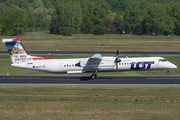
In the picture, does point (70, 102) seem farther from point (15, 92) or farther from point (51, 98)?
point (15, 92)

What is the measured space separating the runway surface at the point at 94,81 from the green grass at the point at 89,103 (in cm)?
222

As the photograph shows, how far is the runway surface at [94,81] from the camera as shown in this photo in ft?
109

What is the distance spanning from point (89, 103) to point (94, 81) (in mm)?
11789

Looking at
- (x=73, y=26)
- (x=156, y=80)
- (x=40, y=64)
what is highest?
(x=73, y=26)

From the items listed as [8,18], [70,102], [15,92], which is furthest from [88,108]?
[8,18]

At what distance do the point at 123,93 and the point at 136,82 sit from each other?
6456 millimetres

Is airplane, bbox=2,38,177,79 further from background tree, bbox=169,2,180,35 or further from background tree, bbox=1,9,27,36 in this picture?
background tree, bbox=169,2,180,35

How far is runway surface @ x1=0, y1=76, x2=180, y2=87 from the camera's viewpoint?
1312 inches

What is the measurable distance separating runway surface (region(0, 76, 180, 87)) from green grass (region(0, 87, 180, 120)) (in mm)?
2221

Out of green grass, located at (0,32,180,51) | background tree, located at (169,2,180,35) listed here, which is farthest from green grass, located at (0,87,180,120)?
background tree, located at (169,2,180,35)

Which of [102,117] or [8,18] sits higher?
[8,18]

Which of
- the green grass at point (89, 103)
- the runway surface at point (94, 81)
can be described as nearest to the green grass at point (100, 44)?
the runway surface at point (94, 81)

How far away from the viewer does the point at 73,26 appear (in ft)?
455

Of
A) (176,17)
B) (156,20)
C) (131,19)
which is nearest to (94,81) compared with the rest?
(156,20)
